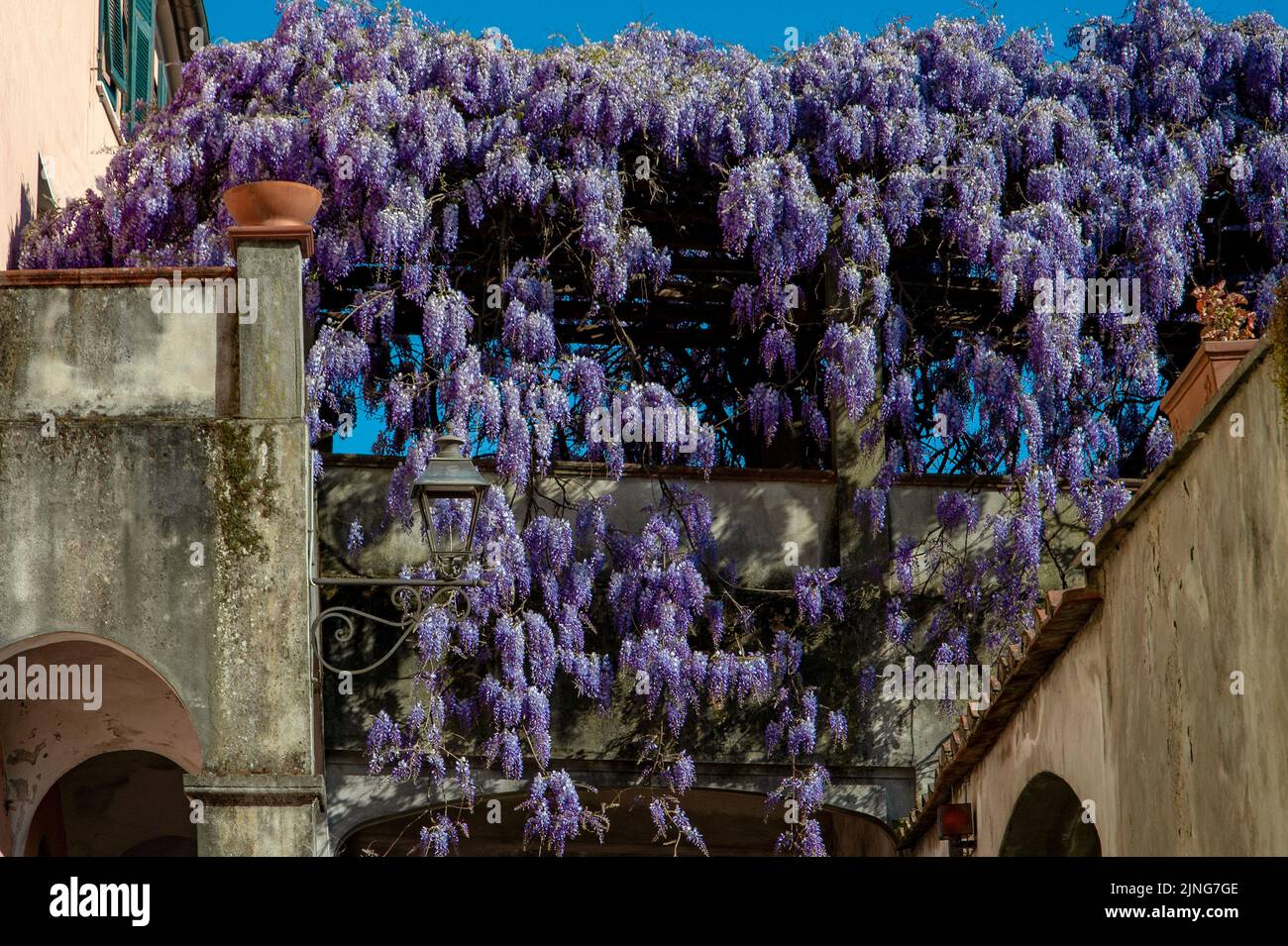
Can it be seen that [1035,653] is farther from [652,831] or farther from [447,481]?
[652,831]

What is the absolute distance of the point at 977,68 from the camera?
12602 mm

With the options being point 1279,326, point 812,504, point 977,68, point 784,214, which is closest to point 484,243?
point 784,214

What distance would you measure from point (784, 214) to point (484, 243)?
188cm

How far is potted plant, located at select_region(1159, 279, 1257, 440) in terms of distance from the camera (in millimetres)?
7410

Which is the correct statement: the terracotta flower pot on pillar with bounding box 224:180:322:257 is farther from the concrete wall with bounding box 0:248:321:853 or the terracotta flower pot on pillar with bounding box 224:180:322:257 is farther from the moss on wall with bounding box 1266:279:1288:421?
the moss on wall with bounding box 1266:279:1288:421

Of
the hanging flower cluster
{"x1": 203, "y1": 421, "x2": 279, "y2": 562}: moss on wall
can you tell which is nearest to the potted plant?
the hanging flower cluster

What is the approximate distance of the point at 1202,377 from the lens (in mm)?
7625

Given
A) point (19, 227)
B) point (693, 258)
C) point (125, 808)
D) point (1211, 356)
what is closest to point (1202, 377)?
point (1211, 356)

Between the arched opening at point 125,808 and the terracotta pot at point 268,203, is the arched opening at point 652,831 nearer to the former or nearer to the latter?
the arched opening at point 125,808

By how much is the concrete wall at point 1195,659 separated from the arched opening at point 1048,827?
0.69 metres

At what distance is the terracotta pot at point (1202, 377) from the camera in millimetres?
7398
